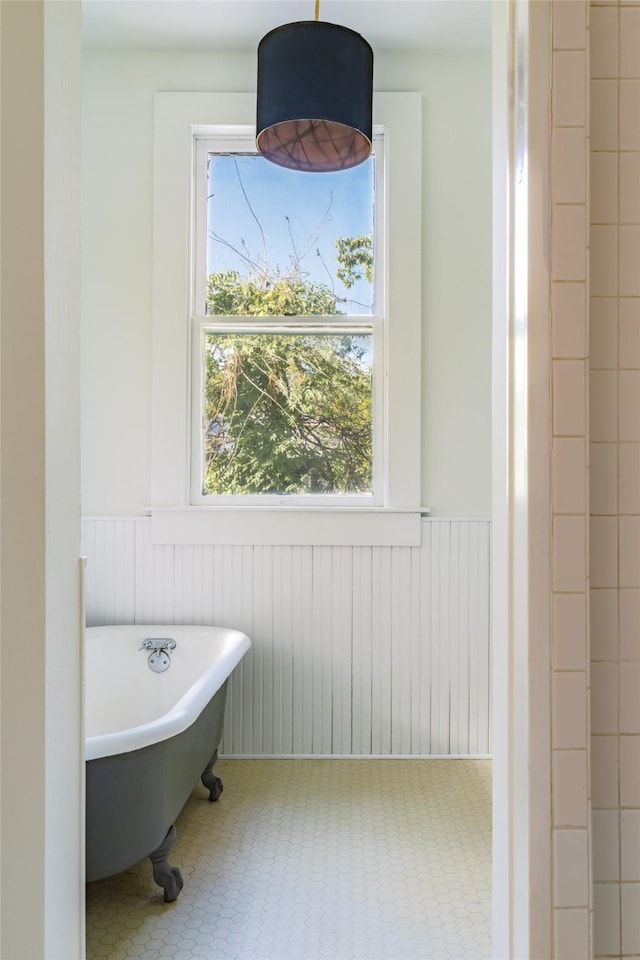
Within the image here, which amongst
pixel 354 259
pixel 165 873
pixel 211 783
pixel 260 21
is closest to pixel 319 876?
pixel 165 873

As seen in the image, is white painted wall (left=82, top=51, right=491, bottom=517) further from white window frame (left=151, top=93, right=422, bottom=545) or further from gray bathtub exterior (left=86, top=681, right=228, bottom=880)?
gray bathtub exterior (left=86, top=681, right=228, bottom=880)

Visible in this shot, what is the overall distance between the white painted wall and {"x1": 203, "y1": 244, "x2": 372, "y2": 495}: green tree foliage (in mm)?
290

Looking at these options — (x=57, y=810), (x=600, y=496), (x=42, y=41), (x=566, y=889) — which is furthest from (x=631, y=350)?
(x=57, y=810)

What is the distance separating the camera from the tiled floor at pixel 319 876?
1765 millimetres

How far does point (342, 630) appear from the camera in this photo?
2.91 meters

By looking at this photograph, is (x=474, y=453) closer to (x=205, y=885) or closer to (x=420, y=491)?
(x=420, y=491)

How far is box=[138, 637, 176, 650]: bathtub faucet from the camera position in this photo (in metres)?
2.70

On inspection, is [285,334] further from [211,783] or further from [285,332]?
[211,783]

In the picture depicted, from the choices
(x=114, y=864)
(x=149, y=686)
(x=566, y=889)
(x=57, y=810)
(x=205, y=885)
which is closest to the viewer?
(x=566, y=889)

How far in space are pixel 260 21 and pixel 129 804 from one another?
9.04 ft

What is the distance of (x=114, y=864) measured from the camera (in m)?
1.80

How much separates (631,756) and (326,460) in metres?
2.16

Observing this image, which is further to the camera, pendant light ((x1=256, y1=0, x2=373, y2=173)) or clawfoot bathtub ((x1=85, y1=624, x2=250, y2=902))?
pendant light ((x1=256, y1=0, x2=373, y2=173))

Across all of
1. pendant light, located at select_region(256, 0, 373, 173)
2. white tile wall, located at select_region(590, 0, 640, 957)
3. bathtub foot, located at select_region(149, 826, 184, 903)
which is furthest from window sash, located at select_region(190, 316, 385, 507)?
white tile wall, located at select_region(590, 0, 640, 957)
